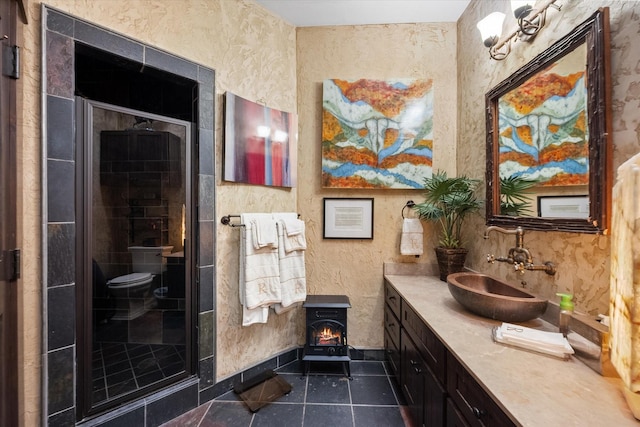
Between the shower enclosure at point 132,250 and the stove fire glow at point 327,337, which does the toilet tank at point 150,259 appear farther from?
the stove fire glow at point 327,337

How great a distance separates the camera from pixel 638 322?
570 mm

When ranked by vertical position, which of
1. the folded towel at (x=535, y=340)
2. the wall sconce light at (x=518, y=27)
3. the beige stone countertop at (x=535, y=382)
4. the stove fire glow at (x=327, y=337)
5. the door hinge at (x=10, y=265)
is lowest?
the stove fire glow at (x=327, y=337)

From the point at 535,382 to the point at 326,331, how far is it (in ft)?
4.74

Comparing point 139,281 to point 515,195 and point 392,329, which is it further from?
point 515,195

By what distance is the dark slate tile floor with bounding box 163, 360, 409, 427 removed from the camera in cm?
154

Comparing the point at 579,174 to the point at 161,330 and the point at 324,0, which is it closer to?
the point at 324,0

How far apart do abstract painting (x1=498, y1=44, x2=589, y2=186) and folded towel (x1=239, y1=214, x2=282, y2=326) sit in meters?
1.68

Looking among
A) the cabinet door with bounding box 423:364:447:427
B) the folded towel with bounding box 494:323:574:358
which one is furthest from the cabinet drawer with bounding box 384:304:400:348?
the folded towel with bounding box 494:323:574:358

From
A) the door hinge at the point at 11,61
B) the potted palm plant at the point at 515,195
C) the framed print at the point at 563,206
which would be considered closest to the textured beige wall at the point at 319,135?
the potted palm plant at the point at 515,195

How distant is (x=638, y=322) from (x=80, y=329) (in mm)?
2233

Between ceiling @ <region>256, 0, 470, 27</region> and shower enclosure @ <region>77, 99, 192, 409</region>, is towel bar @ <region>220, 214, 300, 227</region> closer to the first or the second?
shower enclosure @ <region>77, 99, 192, 409</region>

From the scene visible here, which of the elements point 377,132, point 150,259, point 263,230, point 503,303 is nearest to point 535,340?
point 503,303

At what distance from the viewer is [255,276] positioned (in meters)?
1.80

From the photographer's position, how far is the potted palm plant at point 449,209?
186 cm
